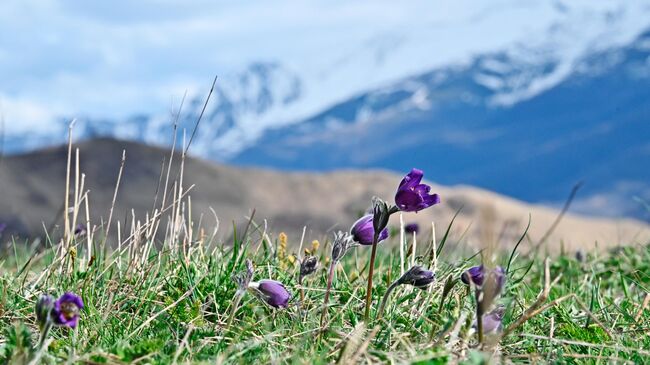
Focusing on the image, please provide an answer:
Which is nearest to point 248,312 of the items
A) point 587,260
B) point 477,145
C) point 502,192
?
point 587,260

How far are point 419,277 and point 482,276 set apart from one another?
0.76ft

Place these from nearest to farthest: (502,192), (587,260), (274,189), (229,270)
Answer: (229,270), (587,260), (274,189), (502,192)

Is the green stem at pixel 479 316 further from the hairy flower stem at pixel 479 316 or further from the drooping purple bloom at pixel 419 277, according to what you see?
the drooping purple bloom at pixel 419 277

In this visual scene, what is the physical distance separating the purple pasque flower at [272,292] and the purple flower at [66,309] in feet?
1.71

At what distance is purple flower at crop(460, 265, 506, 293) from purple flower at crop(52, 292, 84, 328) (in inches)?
39.6

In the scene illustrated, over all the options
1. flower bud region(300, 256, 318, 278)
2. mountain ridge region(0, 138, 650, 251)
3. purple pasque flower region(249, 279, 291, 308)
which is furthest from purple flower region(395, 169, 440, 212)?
mountain ridge region(0, 138, 650, 251)

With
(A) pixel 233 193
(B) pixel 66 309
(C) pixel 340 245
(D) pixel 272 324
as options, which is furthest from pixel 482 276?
(A) pixel 233 193

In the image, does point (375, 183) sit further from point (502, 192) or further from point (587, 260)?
point (502, 192)

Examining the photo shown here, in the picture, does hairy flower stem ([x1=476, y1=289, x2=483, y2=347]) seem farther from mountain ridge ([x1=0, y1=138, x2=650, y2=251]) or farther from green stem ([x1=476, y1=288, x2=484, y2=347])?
mountain ridge ([x1=0, y1=138, x2=650, y2=251])

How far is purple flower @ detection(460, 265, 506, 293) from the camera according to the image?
1923mm

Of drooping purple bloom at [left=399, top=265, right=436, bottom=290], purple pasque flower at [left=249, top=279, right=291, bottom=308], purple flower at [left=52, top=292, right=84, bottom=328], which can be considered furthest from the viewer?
purple pasque flower at [left=249, top=279, right=291, bottom=308]

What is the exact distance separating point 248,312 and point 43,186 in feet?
95.1

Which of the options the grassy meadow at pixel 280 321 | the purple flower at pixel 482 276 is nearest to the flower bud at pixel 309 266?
the grassy meadow at pixel 280 321

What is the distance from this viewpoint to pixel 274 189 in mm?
36562
